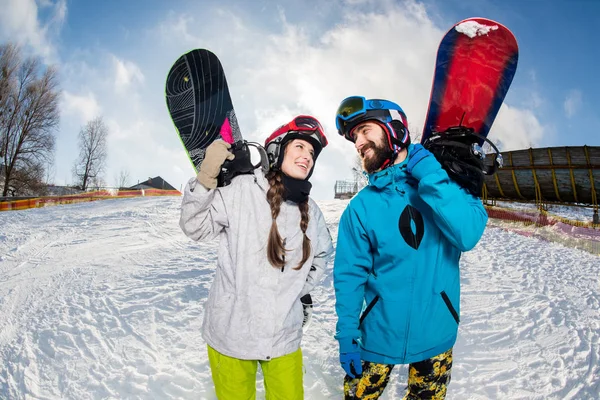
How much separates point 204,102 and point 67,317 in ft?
11.2

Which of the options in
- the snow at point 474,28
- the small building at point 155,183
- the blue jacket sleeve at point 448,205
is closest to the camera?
the blue jacket sleeve at point 448,205

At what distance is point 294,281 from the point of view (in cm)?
197

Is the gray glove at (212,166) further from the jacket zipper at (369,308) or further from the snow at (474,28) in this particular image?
the snow at (474,28)

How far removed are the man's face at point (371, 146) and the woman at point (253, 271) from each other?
0.41 meters

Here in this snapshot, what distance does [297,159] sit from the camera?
214cm

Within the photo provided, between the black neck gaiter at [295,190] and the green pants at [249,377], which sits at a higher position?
the black neck gaiter at [295,190]

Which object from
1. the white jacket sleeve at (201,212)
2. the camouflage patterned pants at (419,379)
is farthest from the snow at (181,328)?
the white jacket sleeve at (201,212)

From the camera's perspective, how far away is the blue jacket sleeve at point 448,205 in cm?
171

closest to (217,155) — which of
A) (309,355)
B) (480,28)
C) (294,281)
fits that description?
(294,281)

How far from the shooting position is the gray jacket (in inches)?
72.0

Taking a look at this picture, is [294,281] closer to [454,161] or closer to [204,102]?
[454,161]

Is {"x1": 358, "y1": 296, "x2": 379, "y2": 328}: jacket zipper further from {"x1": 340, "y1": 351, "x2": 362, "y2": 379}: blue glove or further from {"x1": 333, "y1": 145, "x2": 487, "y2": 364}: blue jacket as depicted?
{"x1": 340, "y1": 351, "x2": 362, "y2": 379}: blue glove

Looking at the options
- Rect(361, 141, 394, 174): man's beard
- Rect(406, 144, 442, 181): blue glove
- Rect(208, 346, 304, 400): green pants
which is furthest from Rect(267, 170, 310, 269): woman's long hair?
Rect(406, 144, 442, 181): blue glove

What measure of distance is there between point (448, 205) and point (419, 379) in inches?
40.9
